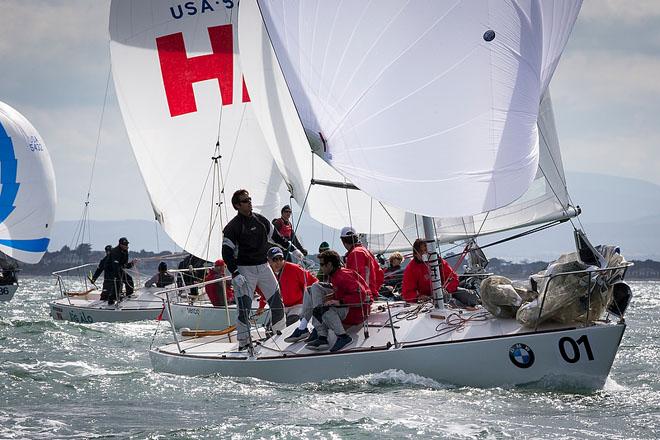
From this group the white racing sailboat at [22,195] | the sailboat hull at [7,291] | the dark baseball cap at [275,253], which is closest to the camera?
the dark baseball cap at [275,253]

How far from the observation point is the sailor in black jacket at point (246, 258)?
9133 mm

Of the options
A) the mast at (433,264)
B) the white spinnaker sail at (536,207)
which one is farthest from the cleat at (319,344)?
the white spinnaker sail at (536,207)

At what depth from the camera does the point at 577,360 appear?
786 cm

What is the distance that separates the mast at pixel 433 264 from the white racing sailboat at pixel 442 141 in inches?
0.9

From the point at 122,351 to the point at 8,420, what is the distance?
5353mm

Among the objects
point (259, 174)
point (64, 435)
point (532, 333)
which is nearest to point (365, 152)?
point (532, 333)

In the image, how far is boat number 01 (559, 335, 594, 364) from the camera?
309 inches

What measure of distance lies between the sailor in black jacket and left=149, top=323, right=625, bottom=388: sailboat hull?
2.18ft

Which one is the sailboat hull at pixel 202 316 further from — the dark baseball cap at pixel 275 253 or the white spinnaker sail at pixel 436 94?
the white spinnaker sail at pixel 436 94

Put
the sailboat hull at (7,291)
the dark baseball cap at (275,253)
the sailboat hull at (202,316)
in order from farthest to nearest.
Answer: the sailboat hull at (7,291), the sailboat hull at (202,316), the dark baseball cap at (275,253)

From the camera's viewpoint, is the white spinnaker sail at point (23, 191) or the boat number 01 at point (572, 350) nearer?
the boat number 01 at point (572, 350)

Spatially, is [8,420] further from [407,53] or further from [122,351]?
[122,351]

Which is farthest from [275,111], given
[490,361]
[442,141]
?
[490,361]

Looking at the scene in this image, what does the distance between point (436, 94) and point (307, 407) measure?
3009mm
